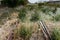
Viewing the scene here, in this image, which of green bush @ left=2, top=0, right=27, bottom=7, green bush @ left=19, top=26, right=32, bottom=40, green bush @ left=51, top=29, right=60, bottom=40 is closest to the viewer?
green bush @ left=51, top=29, right=60, bottom=40

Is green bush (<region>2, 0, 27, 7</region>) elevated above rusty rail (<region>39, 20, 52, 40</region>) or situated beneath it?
elevated above

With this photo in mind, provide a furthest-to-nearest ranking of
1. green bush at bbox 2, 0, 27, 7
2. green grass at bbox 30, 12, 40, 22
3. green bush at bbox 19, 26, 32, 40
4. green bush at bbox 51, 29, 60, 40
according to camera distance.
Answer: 1. green bush at bbox 2, 0, 27, 7
2. green grass at bbox 30, 12, 40, 22
3. green bush at bbox 19, 26, 32, 40
4. green bush at bbox 51, 29, 60, 40

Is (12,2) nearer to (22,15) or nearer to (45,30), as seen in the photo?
(22,15)

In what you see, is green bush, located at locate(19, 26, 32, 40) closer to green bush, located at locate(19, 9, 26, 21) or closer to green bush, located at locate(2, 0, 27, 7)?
green bush, located at locate(19, 9, 26, 21)

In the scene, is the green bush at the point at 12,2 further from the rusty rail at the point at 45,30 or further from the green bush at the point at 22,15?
the rusty rail at the point at 45,30

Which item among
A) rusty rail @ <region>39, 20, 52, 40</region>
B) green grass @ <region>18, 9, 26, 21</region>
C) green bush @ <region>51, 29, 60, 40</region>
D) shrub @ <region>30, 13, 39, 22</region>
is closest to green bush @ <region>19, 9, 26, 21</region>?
green grass @ <region>18, 9, 26, 21</region>

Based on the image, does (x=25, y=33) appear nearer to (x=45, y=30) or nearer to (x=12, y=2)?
(x=45, y=30)

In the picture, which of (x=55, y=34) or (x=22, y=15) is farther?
(x=22, y=15)

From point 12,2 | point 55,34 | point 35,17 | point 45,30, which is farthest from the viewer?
point 12,2

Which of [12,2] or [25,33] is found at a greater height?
[12,2]

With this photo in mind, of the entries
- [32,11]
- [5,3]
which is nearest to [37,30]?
[32,11]

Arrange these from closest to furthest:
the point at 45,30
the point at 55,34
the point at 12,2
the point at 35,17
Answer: the point at 55,34 → the point at 45,30 → the point at 35,17 → the point at 12,2

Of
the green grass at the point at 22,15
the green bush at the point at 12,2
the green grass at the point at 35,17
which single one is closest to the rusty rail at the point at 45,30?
the green grass at the point at 35,17

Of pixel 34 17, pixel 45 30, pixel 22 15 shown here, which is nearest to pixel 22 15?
pixel 22 15
